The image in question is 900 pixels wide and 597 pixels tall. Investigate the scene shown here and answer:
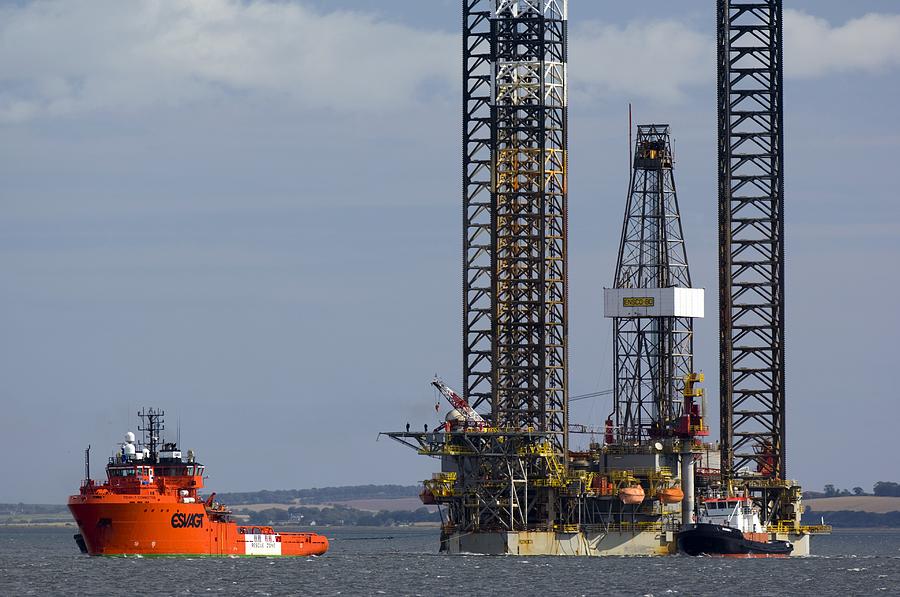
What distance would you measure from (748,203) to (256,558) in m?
37.2

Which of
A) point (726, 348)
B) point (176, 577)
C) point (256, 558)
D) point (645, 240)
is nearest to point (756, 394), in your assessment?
point (726, 348)

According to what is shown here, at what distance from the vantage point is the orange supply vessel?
110375 millimetres

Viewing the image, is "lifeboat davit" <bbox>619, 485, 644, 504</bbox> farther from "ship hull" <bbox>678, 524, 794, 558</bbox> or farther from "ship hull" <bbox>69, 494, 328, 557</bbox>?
"ship hull" <bbox>69, 494, 328, 557</bbox>

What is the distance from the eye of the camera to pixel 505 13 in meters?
118

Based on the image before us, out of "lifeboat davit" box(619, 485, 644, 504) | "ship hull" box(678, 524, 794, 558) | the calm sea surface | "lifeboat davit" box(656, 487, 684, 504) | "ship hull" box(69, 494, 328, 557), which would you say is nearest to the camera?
the calm sea surface

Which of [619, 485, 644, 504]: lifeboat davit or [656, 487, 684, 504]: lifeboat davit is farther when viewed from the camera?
[656, 487, 684, 504]: lifeboat davit

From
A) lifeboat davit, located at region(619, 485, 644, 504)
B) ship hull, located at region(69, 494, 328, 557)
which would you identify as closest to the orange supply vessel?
ship hull, located at region(69, 494, 328, 557)

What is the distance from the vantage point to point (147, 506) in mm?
110250

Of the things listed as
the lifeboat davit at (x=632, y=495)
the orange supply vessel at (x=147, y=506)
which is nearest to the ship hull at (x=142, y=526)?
the orange supply vessel at (x=147, y=506)

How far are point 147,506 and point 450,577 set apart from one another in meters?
19.7

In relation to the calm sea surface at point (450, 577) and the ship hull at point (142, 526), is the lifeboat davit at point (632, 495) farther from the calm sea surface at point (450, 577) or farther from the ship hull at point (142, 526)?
the ship hull at point (142, 526)

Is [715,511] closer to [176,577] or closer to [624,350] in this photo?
[624,350]

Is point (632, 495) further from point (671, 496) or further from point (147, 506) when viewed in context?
point (147, 506)

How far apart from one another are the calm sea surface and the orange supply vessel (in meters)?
1.10
